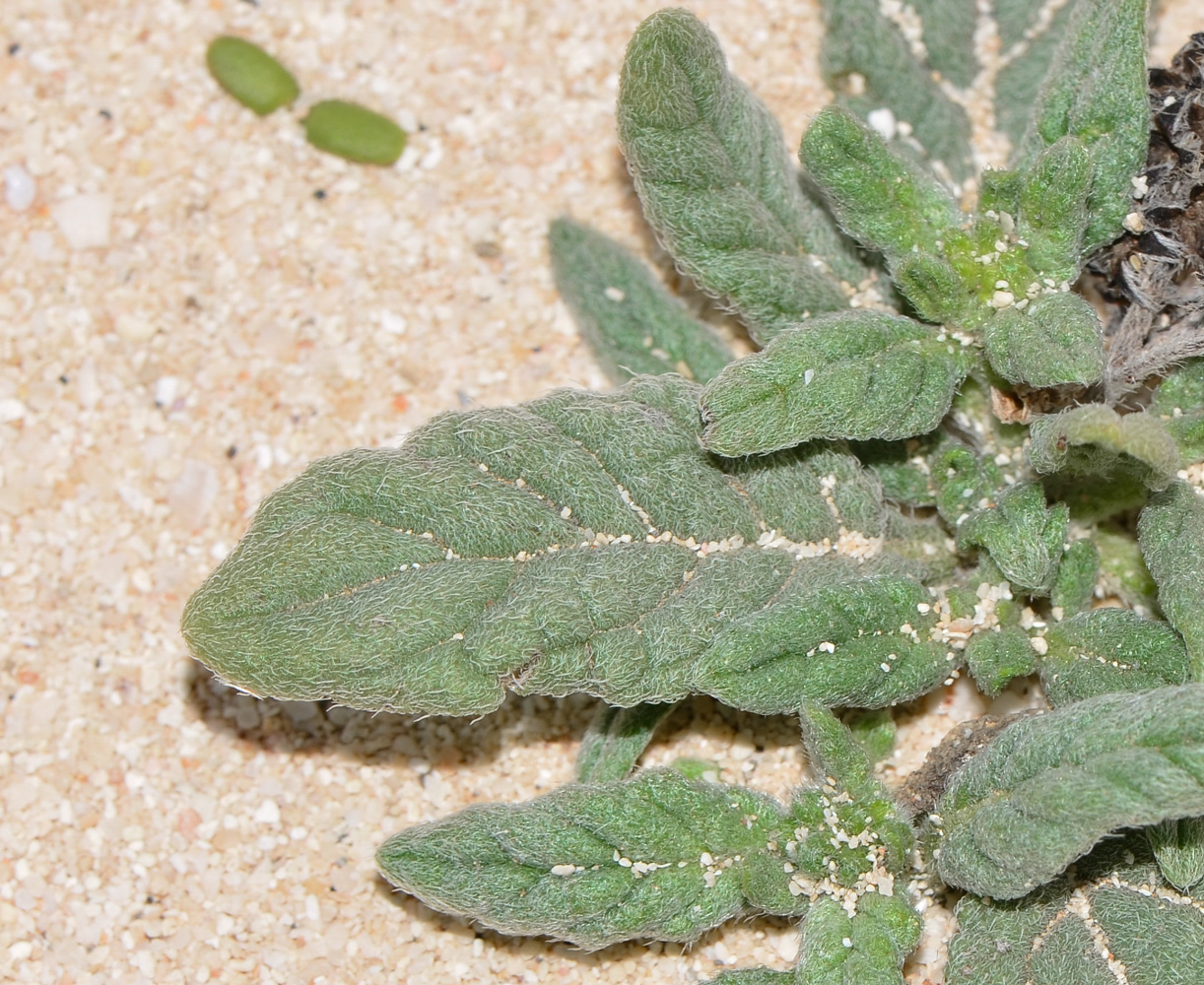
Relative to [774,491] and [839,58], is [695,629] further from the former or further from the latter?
[839,58]

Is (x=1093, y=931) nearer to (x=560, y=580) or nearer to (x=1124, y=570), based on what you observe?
(x=1124, y=570)

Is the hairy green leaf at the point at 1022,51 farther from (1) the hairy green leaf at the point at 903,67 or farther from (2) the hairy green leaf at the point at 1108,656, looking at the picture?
(2) the hairy green leaf at the point at 1108,656

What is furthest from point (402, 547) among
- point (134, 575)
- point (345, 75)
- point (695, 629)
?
point (345, 75)

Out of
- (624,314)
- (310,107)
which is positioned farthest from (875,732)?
(310,107)

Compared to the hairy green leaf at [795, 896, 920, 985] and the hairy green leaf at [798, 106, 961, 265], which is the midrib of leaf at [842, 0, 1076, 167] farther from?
the hairy green leaf at [795, 896, 920, 985]

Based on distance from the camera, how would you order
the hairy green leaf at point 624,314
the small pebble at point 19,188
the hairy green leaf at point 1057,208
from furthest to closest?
the small pebble at point 19,188 < the hairy green leaf at point 624,314 < the hairy green leaf at point 1057,208

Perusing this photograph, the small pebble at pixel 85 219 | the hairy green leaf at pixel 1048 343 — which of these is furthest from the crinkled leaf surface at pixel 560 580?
the small pebble at pixel 85 219

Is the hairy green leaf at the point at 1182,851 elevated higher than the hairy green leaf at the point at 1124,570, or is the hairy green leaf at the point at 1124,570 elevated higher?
the hairy green leaf at the point at 1124,570
